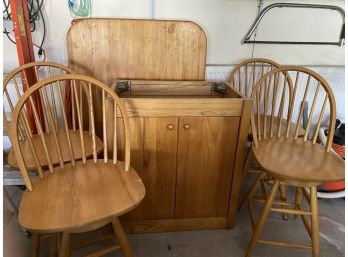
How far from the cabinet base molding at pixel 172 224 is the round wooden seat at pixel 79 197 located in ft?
1.62

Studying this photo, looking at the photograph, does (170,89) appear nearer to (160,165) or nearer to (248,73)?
(160,165)

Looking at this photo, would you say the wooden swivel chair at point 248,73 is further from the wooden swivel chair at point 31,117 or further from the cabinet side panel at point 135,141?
the wooden swivel chair at point 31,117

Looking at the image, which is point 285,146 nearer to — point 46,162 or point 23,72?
point 46,162

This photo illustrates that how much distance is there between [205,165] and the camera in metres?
1.39

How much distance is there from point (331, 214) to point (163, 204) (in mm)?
1112

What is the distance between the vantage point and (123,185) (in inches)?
42.1

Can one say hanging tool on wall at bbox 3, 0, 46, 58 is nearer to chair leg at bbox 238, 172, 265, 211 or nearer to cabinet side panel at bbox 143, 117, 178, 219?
cabinet side panel at bbox 143, 117, 178, 219

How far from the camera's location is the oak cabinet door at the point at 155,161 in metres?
1.26

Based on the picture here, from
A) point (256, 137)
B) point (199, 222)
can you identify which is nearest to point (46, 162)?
point (199, 222)

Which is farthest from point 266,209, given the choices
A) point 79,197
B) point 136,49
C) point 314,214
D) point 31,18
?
point 31,18

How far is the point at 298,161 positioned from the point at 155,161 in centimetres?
66

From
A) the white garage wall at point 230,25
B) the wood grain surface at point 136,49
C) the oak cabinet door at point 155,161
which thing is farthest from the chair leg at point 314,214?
the white garage wall at point 230,25

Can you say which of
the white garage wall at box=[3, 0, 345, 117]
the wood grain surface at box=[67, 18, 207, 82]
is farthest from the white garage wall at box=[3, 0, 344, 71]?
the wood grain surface at box=[67, 18, 207, 82]

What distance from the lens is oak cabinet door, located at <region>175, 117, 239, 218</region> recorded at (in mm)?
1294
